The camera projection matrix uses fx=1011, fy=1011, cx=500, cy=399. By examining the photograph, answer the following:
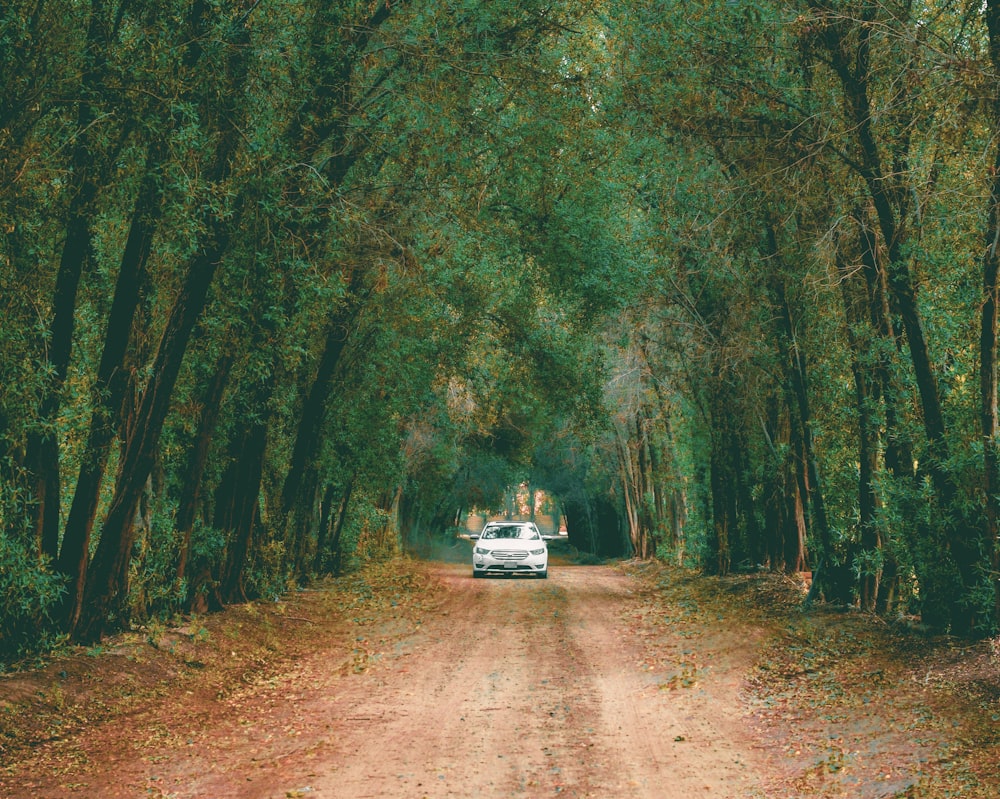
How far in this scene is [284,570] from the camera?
806 inches

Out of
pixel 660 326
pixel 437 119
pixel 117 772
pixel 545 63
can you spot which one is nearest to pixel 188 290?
pixel 437 119

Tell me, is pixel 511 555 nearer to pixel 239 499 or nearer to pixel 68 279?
pixel 239 499

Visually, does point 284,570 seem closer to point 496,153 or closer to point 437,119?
point 496,153

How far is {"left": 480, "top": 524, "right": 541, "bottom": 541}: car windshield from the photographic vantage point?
97.1 ft

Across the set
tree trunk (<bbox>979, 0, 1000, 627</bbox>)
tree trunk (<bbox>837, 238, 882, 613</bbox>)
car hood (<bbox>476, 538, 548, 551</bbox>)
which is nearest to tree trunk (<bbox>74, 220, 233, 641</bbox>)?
tree trunk (<bbox>979, 0, 1000, 627</bbox>)

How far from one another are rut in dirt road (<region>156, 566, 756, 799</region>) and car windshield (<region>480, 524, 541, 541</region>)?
14272mm

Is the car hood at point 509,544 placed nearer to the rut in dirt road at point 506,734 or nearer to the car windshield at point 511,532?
the car windshield at point 511,532

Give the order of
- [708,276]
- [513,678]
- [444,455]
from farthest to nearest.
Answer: [444,455]
[708,276]
[513,678]

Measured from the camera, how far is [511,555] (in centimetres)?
2869

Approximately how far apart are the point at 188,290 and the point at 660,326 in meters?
13.8

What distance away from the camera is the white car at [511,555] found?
28.6 meters

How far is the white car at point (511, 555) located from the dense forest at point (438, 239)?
9.27 m

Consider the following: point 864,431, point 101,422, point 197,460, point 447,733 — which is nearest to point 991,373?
point 864,431

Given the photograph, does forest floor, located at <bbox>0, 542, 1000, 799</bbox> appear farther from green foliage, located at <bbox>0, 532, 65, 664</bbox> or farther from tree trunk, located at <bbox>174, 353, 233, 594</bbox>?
tree trunk, located at <bbox>174, 353, 233, 594</bbox>
